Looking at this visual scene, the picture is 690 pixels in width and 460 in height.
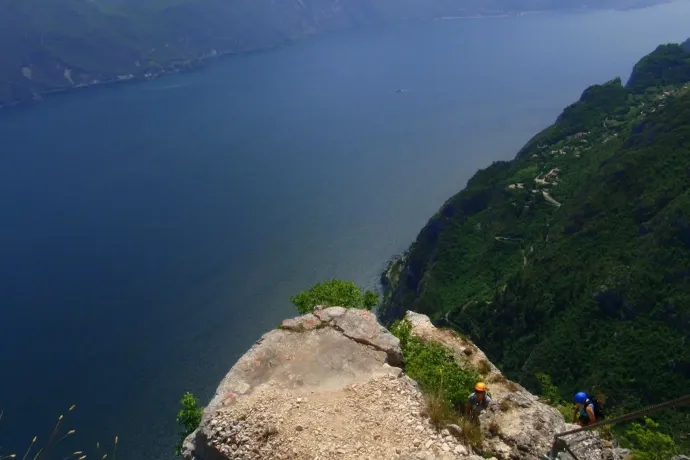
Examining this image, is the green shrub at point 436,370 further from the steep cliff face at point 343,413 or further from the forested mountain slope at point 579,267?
the forested mountain slope at point 579,267

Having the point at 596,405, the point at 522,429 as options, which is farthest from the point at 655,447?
the point at 522,429

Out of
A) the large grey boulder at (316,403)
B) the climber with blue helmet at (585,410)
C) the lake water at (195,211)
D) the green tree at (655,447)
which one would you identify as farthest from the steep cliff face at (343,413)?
the lake water at (195,211)

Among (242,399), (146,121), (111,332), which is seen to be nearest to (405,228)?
(111,332)

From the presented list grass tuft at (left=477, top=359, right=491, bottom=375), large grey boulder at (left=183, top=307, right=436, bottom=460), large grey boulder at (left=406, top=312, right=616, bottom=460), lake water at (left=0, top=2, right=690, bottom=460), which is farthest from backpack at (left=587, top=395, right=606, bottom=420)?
lake water at (left=0, top=2, right=690, bottom=460)

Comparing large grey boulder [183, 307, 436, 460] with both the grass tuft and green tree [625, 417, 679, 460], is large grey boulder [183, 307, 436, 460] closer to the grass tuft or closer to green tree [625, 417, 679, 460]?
the grass tuft

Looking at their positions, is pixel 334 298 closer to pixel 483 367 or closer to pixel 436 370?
pixel 483 367

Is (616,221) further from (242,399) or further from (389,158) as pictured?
(389,158)
